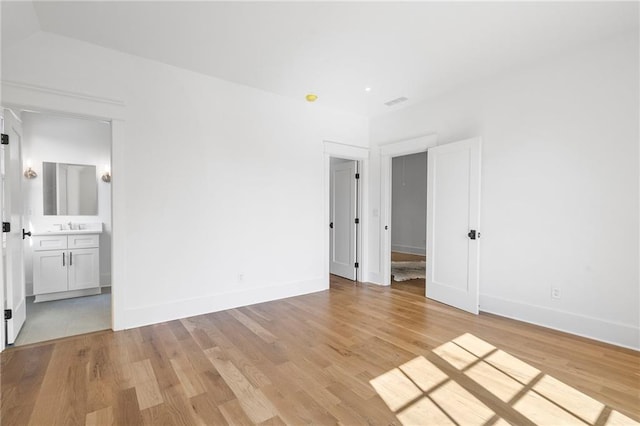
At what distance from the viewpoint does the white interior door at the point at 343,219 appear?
5426 millimetres

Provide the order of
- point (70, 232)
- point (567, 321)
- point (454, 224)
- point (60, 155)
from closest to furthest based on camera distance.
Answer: point (567, 321), point (454, 224), point (70, 232), point (60, 155)

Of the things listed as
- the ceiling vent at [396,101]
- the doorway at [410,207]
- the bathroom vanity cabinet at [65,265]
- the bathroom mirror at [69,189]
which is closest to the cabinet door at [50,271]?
the bathroom vanity cabinet at [65,265]

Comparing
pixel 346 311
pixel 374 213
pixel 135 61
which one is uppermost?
pixel 135 61

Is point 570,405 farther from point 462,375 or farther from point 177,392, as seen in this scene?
point 177,392

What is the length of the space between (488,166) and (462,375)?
2497 millimetres

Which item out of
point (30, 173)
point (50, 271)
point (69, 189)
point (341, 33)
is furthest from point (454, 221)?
point (30, 173)

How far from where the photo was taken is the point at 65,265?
A: 13.9ft

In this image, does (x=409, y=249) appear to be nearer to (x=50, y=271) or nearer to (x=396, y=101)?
(x=396, y=101)

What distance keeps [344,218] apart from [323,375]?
3.51 metres

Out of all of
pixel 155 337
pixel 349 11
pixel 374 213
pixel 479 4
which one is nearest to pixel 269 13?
pixel 349 11

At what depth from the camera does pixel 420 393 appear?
2.09 metres

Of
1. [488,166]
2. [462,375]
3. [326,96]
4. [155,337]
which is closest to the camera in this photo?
[462,375]

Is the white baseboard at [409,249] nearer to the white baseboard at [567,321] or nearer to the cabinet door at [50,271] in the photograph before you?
the white baseboard at [567,321]

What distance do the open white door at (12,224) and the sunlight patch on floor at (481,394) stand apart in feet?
10.8
